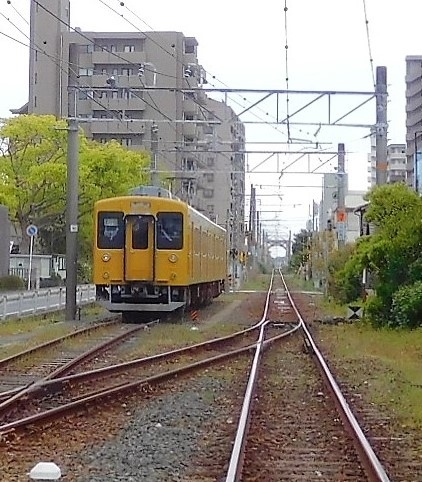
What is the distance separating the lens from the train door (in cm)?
2367

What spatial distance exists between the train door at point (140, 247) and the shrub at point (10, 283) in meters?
15.3

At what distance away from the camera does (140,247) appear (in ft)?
78.0

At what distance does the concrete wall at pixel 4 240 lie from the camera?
39.6 meters

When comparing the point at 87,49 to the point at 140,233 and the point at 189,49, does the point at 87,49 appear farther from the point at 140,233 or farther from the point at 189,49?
the point at 140,233

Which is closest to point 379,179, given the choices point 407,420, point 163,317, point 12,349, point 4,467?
point 163,317

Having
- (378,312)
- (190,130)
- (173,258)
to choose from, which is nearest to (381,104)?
(378,312)

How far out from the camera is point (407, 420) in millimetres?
9469

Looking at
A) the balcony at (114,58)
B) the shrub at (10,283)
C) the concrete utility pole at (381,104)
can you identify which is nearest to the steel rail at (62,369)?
the concrete utility pole at (381,104)

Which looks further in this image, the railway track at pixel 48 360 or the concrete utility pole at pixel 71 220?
the concrete utility pole at pixel 71 220

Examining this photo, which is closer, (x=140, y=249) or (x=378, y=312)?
(x=378, y=312)

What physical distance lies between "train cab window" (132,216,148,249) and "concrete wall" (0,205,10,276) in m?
16.7

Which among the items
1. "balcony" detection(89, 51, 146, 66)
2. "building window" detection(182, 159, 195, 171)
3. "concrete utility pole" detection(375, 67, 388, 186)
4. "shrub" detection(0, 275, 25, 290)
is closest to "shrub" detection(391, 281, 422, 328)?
"concrete utility pole" detection(375, 67, 388, 186)

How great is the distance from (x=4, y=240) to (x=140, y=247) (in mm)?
17808

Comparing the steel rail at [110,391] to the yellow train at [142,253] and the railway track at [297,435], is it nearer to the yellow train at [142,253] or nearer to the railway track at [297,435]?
the railway track at [297,435]
